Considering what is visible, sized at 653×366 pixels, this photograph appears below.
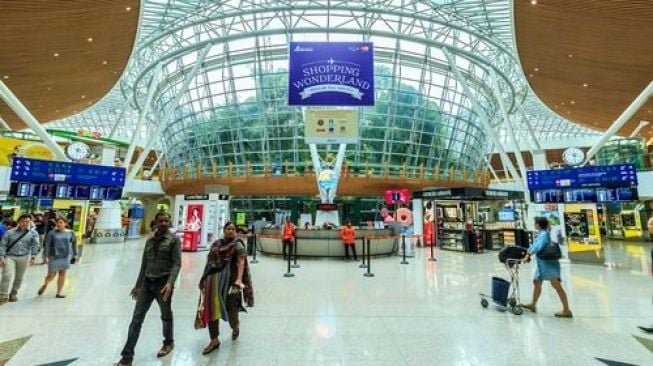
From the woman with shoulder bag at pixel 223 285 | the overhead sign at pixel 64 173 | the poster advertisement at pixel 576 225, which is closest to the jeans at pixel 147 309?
the woman with shoulder bag at pixel 223 285

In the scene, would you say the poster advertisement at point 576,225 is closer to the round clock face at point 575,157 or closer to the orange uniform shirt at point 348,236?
the round clock face at point 575,157

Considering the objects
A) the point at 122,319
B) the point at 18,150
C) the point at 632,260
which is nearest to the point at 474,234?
the point at 632,260

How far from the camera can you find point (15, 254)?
672cm

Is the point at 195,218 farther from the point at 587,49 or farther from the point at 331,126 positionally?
the point at 587,49

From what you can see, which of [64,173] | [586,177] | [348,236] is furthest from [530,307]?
[64,173]

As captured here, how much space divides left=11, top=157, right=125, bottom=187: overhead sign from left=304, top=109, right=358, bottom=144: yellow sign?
903 centimetres

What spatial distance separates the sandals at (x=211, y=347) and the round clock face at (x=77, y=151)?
17.4 metres

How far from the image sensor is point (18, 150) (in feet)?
64.5

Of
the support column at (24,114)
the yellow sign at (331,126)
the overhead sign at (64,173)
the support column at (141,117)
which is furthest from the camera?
the support column at (141,117)

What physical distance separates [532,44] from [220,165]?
2726 cm

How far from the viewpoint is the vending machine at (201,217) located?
17.4 m

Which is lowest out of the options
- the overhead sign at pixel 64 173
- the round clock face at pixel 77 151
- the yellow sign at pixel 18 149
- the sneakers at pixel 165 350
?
the sneakers at pixel 165 350

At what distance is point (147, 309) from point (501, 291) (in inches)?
237

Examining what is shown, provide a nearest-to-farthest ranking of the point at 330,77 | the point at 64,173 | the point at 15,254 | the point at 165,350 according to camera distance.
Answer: the point at 165,350, the point at 15,254, the point at 330,77, the point at 64,173
